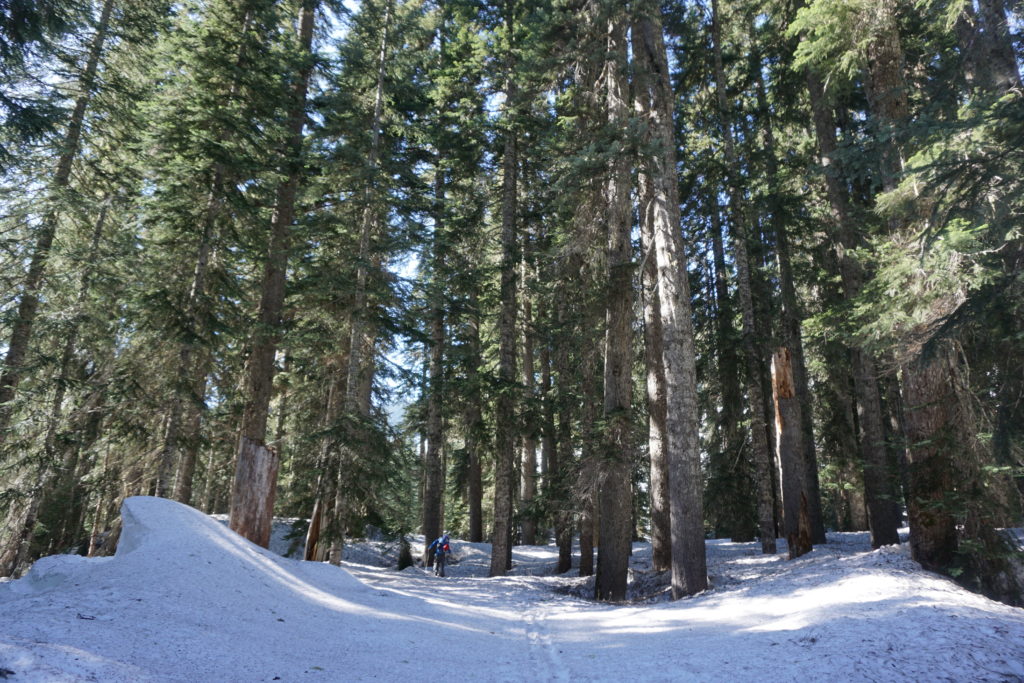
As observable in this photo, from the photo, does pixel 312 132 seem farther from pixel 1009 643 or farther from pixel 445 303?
pixel 1009 643

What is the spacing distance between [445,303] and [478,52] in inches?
302

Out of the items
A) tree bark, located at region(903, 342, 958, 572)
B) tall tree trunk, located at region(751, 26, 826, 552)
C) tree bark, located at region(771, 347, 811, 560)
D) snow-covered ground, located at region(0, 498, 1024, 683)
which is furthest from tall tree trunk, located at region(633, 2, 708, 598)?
tall tree trunk, located at region(751, 26, 826, 552)

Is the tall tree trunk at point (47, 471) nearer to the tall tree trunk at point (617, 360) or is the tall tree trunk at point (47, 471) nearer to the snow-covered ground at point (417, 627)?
the snow-covered ground at point (417, 627)

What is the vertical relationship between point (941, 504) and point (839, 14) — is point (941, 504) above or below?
below

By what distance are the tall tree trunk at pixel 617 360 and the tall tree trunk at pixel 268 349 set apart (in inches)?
273

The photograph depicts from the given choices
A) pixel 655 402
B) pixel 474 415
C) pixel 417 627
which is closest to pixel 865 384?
pixel 655 402

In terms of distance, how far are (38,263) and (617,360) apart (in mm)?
13472

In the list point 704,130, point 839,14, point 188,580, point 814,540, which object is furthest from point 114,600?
point 704,130

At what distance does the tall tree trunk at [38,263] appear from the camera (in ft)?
37.8

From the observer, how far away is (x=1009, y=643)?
4852mm

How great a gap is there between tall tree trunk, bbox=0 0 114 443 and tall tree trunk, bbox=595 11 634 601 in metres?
12.2

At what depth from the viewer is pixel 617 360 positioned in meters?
10.9

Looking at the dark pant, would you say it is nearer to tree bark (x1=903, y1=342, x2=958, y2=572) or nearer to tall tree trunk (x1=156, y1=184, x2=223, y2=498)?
tall tree trunk (x1=156, y1=184, x2=223, y2=498)

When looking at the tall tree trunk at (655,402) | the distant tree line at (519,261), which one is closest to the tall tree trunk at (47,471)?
the distant tree line at (519,261)
